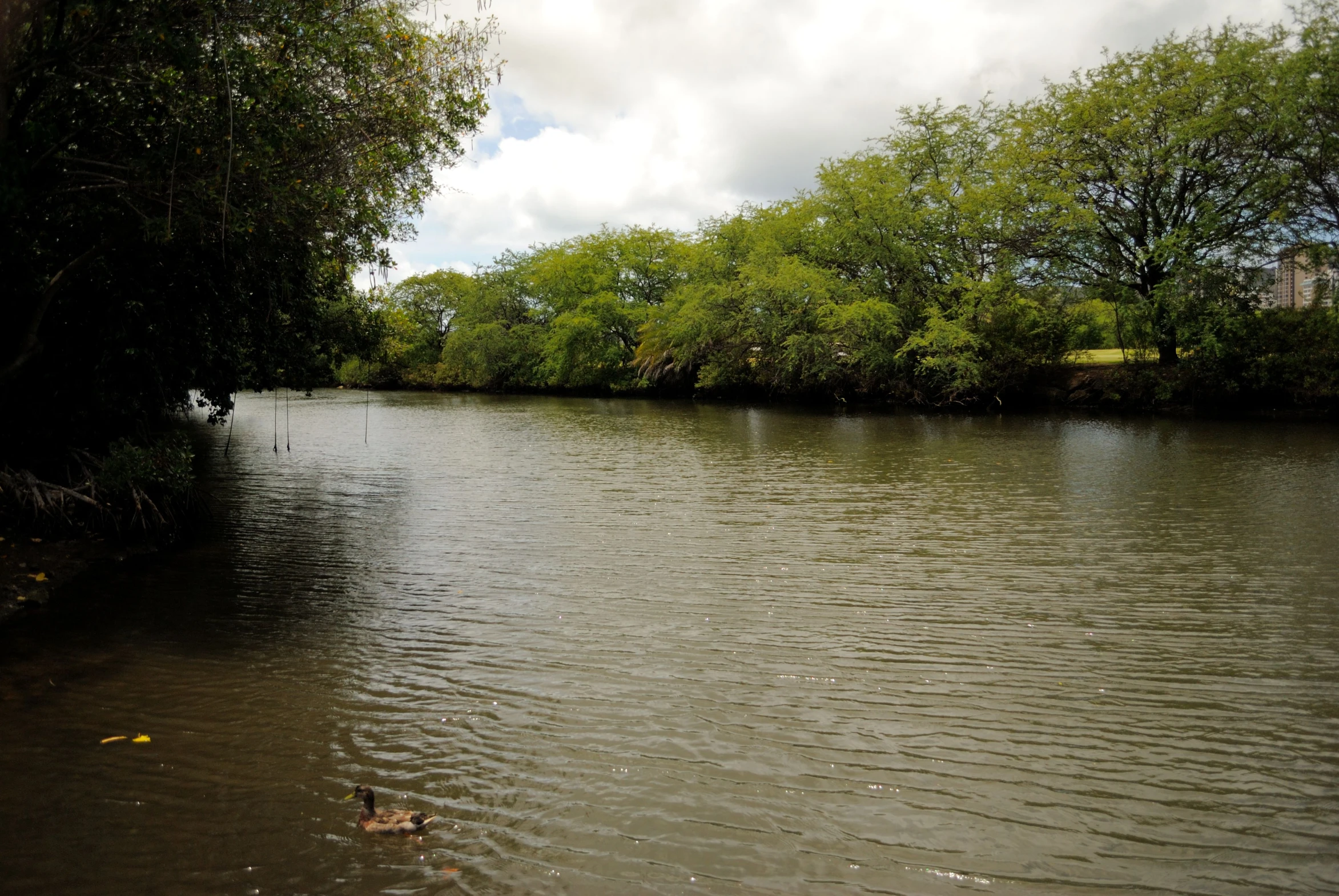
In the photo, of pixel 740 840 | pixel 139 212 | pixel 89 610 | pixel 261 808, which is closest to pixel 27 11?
pixel 139 212

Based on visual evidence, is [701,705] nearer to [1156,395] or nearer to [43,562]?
[43,562]

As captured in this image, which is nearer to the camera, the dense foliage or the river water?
the river water

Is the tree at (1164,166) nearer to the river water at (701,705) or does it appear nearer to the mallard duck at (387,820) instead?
the river water at (701,705)

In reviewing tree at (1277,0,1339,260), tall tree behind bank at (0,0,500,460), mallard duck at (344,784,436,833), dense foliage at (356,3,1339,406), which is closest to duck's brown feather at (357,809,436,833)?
mallard duck at (344,784,436,833)

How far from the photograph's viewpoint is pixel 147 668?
6777mm

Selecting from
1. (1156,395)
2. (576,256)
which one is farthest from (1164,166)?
(576,256)

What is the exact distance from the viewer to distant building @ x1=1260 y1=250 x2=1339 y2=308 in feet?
95.9

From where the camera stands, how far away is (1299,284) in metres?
31.7

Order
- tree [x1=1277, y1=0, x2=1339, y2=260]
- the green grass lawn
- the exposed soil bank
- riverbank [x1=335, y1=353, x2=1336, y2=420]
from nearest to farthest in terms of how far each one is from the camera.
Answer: tree [x1=1277, y1=0, x2=1339, y2=260] → the exposed soil bank → riverbank [x1=335, y1=353, x2=1336, y2=420] → the green grass lawn

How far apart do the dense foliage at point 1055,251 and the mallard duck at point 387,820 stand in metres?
14.8

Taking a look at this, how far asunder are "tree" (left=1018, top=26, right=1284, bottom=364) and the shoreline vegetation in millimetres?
137

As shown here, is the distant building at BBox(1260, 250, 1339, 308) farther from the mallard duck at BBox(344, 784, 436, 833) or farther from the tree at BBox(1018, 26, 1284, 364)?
the mallard duck at BBox(344, 784, 436, 833)

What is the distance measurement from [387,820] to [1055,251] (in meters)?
37.4

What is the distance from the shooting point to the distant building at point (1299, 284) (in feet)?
95.9
